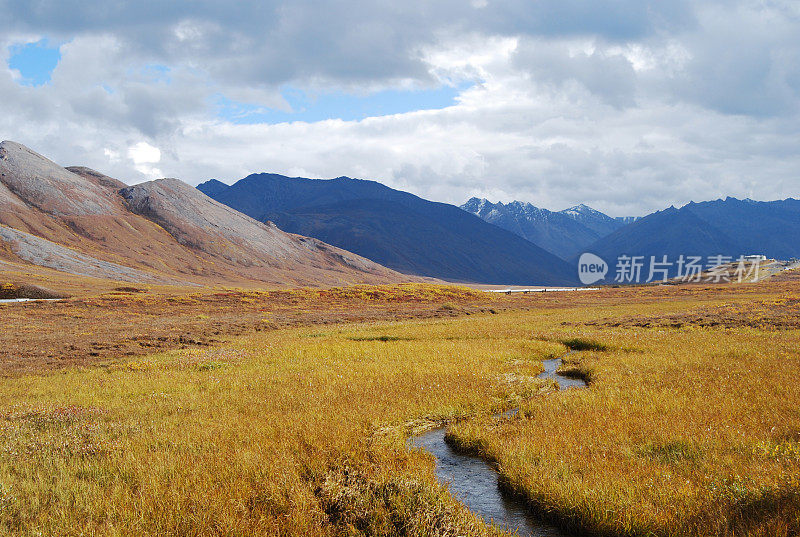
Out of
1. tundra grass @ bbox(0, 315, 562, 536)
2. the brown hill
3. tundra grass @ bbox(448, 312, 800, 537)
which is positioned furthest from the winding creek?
the brown hill

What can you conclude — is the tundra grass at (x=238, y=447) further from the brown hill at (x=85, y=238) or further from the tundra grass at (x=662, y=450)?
the brown hill at (x=85, y=238)

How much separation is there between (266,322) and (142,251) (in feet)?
518

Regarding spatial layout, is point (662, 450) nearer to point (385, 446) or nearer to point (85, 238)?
point (385, 446)

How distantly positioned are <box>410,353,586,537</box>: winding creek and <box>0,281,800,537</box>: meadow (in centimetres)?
32

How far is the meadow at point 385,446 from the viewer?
686cm

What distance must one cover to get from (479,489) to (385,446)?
2181 mm

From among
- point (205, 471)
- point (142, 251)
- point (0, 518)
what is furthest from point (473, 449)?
point (142, 251)

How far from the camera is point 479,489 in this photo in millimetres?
8758

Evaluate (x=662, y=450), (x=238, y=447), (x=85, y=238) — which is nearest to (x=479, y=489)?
(x=662, y=450)

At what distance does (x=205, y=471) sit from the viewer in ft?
26.7

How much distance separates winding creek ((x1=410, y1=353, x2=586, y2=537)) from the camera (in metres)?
7.49

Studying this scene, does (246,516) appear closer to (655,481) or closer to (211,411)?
(211,411)

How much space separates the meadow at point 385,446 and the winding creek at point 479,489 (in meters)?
0.32

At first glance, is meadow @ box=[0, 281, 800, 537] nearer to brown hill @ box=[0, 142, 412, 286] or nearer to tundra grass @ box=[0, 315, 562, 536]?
tundra grass @ box=[0, 315, 562, 536]
